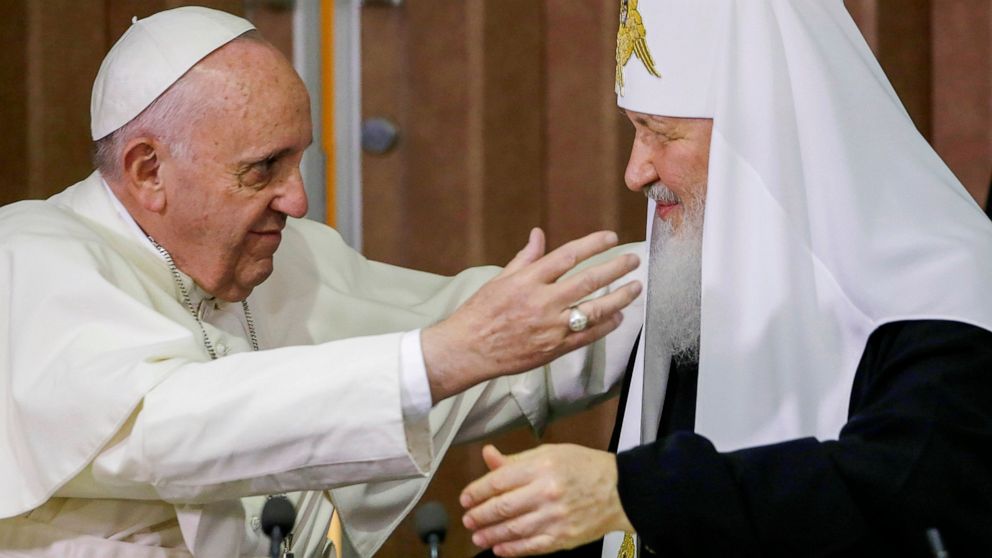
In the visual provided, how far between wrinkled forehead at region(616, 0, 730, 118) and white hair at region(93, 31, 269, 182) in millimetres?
832

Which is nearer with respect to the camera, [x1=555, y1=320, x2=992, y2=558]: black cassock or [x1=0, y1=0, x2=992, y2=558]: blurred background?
[x1=555, y1=320, x2=992, y2=558]: black cassock

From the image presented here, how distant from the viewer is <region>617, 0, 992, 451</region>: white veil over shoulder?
2188mm

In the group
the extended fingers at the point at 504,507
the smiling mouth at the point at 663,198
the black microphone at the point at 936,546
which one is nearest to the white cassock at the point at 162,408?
the extended fingers at the point at 504,507

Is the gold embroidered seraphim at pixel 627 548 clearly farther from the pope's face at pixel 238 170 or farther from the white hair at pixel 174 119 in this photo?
the white hair at pixel 174 119

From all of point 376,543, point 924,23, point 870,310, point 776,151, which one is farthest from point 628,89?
point 924,23

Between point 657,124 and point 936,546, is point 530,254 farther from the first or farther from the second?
point 936,546

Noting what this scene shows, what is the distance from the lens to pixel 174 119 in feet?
8.94

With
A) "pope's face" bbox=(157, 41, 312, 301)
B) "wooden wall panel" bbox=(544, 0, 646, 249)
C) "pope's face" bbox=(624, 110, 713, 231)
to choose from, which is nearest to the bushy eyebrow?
"pope's face" bbox=(624, 110, 713, 231)

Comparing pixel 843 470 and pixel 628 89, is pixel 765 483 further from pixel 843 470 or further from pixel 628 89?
pixel 628 89

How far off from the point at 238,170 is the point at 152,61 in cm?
29

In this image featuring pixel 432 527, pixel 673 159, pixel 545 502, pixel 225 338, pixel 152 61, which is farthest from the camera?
pixel 225 338

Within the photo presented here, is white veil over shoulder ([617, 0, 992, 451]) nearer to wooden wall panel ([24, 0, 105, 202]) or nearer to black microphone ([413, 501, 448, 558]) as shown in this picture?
black microphone ([413, 501, 448, 558])

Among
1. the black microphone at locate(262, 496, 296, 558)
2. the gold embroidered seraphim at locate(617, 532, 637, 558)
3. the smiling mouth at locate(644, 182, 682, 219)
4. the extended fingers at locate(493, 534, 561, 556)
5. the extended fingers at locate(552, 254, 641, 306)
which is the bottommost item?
the gold embroidered seraphim at locate(617, 532, 637, 558)

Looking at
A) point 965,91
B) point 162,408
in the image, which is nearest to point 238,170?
point 162,408
